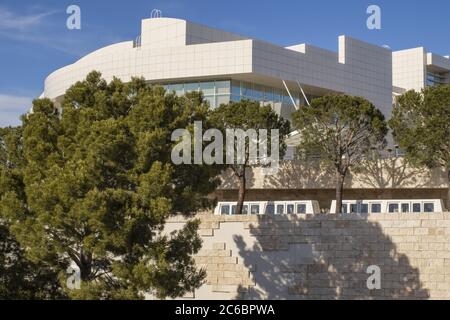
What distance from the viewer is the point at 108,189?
1908 cm

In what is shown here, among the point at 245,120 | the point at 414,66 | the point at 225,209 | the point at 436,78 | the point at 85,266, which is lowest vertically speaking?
the point at 85,266

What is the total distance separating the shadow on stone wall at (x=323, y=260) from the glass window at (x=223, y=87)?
2017 cm

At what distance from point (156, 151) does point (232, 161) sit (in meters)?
15.2

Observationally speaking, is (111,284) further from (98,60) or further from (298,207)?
(98,60)

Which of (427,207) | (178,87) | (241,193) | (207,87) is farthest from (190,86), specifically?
(427,207)

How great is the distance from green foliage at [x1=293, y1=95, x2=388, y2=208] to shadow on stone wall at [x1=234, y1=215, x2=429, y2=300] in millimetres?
7766

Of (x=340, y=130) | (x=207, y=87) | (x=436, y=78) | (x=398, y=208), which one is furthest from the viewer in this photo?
(x=436, y=78)

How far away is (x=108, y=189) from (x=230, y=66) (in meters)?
27.8

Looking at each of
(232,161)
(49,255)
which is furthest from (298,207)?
(49,255)

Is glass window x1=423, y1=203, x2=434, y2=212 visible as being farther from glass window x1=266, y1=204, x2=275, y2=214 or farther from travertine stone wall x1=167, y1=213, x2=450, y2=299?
glass window x1=266, y1=204, x2=275, y2=214

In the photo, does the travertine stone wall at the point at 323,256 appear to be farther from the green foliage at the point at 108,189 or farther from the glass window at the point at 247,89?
the glass window at the point at 247,89

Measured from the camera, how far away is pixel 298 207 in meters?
34.4

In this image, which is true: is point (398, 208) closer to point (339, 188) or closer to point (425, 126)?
point (339, 188)

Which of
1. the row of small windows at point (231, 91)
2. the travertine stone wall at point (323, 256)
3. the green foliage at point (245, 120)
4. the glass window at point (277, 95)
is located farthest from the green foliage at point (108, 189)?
the glass window at point (277, 95)
